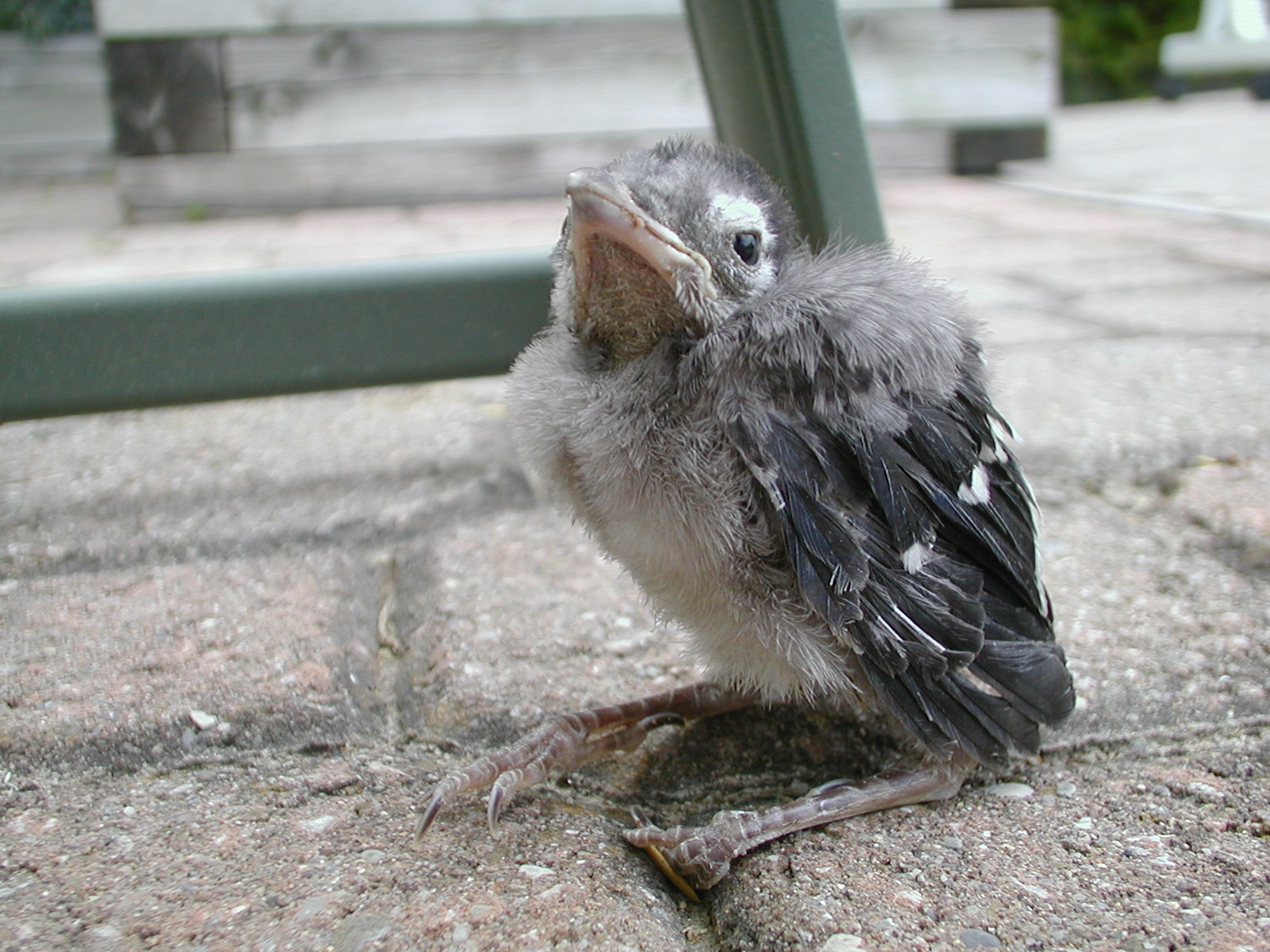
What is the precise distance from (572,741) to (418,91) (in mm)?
3788

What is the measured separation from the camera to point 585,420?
3.23 ft

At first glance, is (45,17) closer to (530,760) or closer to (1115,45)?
(530,760)

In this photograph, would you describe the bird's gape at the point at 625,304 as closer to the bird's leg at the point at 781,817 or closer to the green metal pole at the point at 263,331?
the bird's leg at the point at 781,817

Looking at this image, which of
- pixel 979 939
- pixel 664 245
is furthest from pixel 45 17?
pixel 979 939

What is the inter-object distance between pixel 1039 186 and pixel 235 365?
410 cm

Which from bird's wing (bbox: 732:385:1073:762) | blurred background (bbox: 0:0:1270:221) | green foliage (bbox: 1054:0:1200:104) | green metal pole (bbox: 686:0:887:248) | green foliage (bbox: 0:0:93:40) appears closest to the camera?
bird's wing (bbox: 732:385:1073:762)

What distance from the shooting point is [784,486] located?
0.89 meters

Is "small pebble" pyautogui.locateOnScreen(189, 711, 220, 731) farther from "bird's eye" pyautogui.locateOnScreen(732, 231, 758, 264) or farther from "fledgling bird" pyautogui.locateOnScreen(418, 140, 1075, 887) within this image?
"bird's eye" pyautogui.locateOnScreen(732, 231, 758, 264)

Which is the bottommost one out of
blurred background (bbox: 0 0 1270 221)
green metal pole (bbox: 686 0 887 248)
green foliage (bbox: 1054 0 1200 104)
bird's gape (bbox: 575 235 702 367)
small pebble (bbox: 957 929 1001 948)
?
small pebble (bbox: 957 929 1001 948)

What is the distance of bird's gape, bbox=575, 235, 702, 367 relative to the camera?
97 cm

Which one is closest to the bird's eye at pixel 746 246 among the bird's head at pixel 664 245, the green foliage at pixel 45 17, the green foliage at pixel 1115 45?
the bird's head at pixel 664 245

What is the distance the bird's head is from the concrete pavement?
1.33 feet

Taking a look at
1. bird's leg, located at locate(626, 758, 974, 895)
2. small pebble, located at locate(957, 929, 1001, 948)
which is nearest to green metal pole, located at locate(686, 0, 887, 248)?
bird's leg, located at locate(626, 758, 974, 895)

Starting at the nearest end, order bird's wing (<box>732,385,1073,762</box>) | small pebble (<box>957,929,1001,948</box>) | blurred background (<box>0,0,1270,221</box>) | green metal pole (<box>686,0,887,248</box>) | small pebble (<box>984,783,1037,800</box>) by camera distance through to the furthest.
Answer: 1. small pebble (<box>957,929,1001,948</box>)
2. bird's wing (<box>732,385,1073,762</box>)
3. small pebble (<box>984,783,1037,800</box>)
4. green metal pole (<box>686,0,887,248</box>)
5. blurred background (<box>0,0,1270,221</box>)
